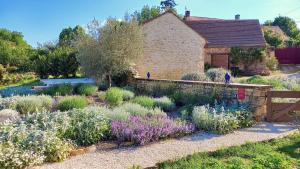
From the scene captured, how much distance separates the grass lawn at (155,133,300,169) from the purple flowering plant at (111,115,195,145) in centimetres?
115

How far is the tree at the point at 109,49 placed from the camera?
15.1m

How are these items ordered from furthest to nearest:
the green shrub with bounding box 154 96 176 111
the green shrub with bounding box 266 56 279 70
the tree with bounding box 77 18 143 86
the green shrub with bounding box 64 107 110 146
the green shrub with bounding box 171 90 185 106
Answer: the green shrub with bounding box 266 56 279 70 → the tree with bounding box 77 18 143 86 → the green shrub with bounding box 171 90 185 106 → the green shrub with bounding box 154 96 176 111 → the green shrub with bounding box 64 107 110 146

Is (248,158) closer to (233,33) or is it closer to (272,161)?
(272,161)

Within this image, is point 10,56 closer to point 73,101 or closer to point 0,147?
point 73,101

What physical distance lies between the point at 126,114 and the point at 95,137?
4.75 ft

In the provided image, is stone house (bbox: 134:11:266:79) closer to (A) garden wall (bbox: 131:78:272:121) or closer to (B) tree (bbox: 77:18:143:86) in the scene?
(B) tree (bbox: 77:18:143:86)

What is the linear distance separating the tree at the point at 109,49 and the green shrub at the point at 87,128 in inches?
315

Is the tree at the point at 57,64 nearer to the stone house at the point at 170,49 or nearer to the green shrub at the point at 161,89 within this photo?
the stone house at the point at 170,49

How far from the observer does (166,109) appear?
1035 centimetres

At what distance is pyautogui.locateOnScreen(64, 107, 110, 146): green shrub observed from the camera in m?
6.55

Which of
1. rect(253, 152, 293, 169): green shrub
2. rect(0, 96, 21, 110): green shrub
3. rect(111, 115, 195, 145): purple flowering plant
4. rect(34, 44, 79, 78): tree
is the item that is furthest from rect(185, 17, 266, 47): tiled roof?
rect(253, 152, 293, 169): green shrub

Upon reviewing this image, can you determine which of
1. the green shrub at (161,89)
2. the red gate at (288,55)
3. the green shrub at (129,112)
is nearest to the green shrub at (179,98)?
the green shrub at (161,89)

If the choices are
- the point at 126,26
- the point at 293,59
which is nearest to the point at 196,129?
the point at 126,26

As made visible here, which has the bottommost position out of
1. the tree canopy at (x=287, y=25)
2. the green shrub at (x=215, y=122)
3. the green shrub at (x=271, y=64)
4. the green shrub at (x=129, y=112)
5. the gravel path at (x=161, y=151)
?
the gravel path at (x=161, y=151)
